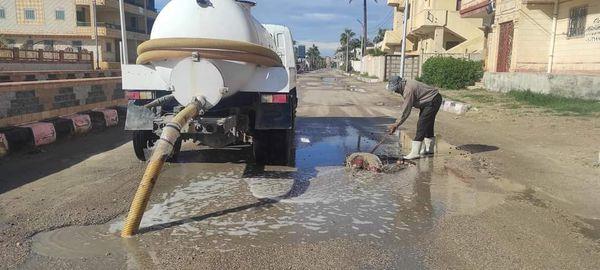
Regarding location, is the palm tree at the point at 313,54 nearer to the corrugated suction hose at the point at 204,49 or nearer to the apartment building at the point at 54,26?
the apartment building at the point at 54,26

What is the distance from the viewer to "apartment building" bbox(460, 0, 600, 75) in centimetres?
1736

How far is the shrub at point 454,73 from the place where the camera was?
25828mm

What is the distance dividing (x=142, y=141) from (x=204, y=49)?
8.09ft

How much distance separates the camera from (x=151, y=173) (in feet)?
15.7

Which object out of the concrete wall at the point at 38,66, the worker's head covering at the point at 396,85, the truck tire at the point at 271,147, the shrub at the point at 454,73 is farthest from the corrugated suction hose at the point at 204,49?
the concrete wall at the point at 38,66

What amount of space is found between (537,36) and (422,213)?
17.7m

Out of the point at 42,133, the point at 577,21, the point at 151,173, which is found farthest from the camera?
the point at 577,21

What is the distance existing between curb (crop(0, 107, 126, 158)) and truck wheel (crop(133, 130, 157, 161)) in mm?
2016

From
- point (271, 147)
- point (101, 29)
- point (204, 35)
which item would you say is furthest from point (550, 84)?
point (101, 29)

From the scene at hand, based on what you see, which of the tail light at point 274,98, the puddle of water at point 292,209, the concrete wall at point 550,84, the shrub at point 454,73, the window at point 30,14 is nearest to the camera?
the puddle of water at point 292,209

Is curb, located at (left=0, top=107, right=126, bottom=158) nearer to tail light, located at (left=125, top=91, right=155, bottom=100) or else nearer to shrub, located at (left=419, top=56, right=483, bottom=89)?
tail light, located at (left=125, top=91, right=155, bottom=100)

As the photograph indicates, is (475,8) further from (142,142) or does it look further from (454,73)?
(142,142)

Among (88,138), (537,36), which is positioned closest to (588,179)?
(88,138)

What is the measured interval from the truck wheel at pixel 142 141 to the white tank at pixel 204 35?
150cm
